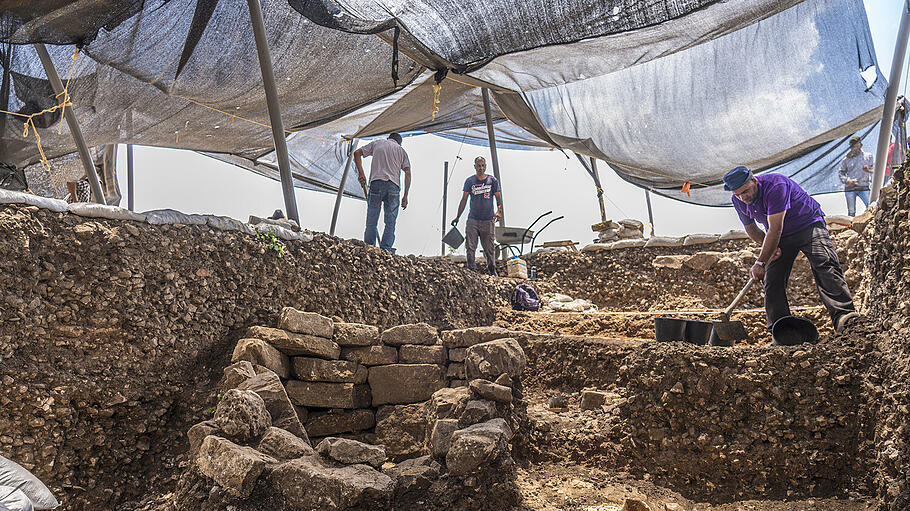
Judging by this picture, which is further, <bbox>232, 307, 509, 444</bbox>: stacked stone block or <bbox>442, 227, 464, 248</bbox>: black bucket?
<bbox>442, 227, 464, 248</bbox>: black bucket

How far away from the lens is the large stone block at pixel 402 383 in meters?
4.60

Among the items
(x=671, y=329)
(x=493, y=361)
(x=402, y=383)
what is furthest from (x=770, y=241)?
(x=402, y=383)

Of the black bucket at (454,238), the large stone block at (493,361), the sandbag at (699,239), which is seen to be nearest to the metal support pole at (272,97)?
the large stone block at (493,361)

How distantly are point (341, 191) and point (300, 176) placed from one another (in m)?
0.83

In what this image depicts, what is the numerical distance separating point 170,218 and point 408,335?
200 cm

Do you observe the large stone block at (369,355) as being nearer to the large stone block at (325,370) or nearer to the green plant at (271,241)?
the large stone block at (325,370)

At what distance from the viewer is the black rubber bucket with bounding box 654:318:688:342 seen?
4.57 metres

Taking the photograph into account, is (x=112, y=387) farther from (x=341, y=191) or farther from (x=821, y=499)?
(x=341, y=191)

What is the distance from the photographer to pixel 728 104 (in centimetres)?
707

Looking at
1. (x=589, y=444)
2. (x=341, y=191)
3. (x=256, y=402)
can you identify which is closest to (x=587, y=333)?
(x=589, y=444)

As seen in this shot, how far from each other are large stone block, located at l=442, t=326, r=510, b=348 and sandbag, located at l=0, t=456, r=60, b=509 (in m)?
2.79

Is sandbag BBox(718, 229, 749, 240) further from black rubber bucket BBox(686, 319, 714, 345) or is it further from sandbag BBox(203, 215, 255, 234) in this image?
sandbag BBox(203, 215, 255, 234)

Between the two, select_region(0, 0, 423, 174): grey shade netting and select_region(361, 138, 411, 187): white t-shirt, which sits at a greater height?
select_region(0, 0, 423, 174): grey shade netting

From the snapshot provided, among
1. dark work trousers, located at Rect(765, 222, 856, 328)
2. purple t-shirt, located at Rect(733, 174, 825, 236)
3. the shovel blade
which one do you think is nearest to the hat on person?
purple t-shirt, located at Rect(733, 174, 825, 236)
